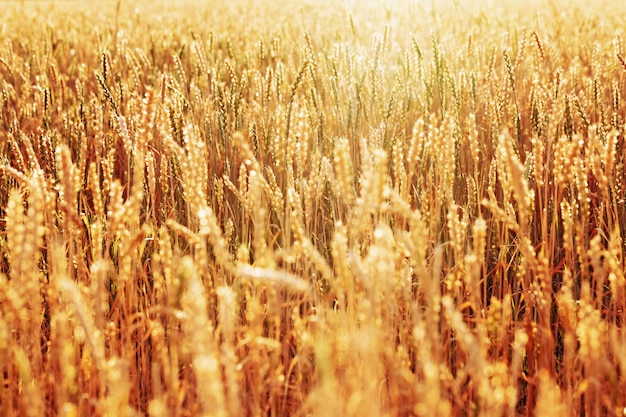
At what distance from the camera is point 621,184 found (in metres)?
1.84

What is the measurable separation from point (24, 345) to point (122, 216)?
30cm

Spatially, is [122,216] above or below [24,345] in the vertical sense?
above

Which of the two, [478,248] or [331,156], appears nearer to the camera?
[478,248]

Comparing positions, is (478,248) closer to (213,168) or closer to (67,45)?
(213,168)

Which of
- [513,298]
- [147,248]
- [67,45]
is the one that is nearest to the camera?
[513,298]

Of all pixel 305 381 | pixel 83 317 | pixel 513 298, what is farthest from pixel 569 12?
pixel 83 317

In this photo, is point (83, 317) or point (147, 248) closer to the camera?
point (83, 317)

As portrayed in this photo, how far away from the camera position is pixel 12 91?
257cm

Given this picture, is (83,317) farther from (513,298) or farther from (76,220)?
(513,298)

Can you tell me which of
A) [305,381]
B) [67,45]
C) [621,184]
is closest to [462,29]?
[67,45]

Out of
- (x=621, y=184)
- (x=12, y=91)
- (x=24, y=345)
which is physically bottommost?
(x=24, y=345)

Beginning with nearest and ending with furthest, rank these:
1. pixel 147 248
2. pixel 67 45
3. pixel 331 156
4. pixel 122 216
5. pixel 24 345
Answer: pixel 122 216 < pixel 24 345 < pixel 147 248 < pixel 331 156 < pixel 67 45

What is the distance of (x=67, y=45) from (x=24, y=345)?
10.7 ft

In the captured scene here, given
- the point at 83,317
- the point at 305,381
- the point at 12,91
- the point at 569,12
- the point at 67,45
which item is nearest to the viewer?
the point at 83,317
